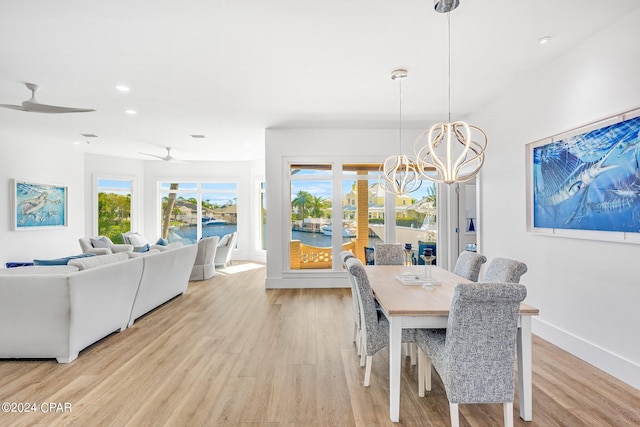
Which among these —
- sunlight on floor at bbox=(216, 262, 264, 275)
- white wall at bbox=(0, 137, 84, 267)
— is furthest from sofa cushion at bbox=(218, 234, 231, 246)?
white wall at bbox=(0, 137, 84, 267)

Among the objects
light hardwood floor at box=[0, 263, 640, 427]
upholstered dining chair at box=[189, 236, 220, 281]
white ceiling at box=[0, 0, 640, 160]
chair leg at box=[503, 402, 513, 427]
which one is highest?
white ceiling at box=[0, 0, 640, 160]

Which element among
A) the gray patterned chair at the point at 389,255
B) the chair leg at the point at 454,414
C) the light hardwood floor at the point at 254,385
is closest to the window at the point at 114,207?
the light hardwood floor at the point at 254,385

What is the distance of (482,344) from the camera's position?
1812mm

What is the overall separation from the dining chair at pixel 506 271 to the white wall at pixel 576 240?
0.87 meters

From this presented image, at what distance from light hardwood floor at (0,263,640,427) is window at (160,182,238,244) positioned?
17.8 feet

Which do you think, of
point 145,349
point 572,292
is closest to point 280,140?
point 145,349

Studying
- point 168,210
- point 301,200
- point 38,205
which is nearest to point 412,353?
point 301,200

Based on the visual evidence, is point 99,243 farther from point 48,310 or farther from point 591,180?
point 591,180

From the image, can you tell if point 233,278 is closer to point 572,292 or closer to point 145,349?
point 145,349

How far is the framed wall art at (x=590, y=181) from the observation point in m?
2.48

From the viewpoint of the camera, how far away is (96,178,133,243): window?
798cm

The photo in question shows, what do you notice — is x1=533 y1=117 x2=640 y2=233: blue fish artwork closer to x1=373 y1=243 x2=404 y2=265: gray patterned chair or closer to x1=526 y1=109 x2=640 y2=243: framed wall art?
x1=526 y1=109 x2=640 y2=243: framed wall art

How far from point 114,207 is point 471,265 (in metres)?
8.44

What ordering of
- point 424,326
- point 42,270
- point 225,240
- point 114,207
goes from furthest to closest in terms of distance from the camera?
point 114,207 → point 225,240 → point 42,270 → point 424,326
